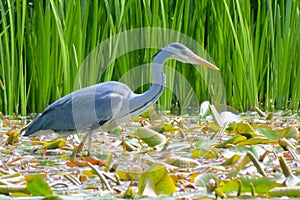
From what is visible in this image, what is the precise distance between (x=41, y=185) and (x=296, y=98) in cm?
417

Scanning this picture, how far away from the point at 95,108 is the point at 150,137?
525mm

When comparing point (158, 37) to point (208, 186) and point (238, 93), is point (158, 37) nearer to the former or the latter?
point (238, 93)

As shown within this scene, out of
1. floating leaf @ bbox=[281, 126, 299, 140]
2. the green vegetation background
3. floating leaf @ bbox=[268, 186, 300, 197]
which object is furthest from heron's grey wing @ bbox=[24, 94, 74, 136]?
floating leaf @ bbox=[268, 186, 300, 197]

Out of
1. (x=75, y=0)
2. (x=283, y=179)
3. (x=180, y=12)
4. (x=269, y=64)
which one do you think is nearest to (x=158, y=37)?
(x=180, y=12)

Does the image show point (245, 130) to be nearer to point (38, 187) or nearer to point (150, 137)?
point (150, 137)

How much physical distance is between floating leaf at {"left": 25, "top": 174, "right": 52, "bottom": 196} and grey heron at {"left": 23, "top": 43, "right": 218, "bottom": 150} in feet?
6.28

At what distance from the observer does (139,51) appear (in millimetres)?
7059

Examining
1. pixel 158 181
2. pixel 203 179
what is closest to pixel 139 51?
pixel 203 179

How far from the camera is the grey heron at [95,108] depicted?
200 inches

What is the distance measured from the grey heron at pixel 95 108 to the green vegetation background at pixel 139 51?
0.97m

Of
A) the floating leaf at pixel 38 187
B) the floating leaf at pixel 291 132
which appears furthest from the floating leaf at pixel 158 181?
the floating leaf at pixel 291 132

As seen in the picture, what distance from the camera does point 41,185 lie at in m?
3.15

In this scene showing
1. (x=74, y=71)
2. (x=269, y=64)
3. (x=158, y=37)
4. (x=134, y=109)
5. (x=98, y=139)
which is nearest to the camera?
(x=134, y=109)

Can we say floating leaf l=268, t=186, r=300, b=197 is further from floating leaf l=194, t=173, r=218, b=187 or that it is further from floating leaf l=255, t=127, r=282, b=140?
floating leaf l=255, t=127, r=282, b=140
